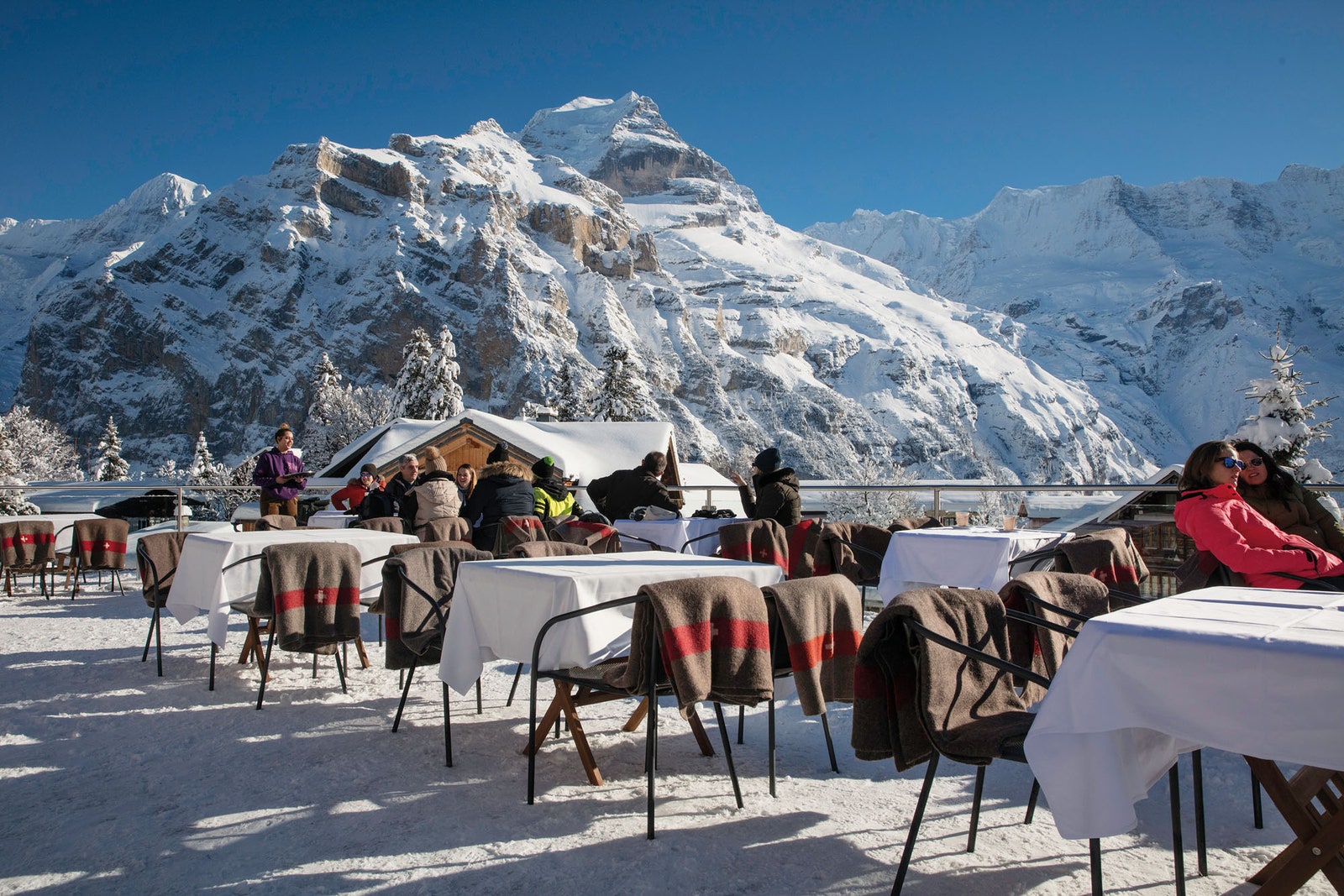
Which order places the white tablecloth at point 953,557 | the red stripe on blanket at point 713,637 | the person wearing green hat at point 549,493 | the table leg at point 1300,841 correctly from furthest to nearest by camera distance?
the person wearing green hat at point 549,493, the white tablecloth at point 953,557, the red stripe on blanket at point 713,637, the table leg at point 1300,841

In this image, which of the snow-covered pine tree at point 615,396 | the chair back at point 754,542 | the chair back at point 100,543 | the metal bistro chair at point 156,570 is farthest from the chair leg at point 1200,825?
the snow-covered pine tree at point 615,396

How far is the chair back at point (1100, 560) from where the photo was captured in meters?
3.81

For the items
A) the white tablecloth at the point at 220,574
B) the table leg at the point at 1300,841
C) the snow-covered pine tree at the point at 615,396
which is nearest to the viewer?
the table leg at the point at 1300,841

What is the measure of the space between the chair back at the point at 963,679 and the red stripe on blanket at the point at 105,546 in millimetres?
8601

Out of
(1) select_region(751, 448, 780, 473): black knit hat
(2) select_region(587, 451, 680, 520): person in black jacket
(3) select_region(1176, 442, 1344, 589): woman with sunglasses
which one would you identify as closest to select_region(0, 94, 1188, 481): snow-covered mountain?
(2) select_region(587, 451, 680, 520): person in black jacket

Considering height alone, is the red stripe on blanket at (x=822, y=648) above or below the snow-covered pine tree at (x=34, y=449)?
below

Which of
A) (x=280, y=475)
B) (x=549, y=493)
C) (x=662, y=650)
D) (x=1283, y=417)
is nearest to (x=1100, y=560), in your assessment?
(x=662, y=650)

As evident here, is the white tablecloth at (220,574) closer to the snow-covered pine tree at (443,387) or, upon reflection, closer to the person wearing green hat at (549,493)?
the person wearing green hat at (549,493)

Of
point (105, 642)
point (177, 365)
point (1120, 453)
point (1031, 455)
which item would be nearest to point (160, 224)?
point (177, 365)

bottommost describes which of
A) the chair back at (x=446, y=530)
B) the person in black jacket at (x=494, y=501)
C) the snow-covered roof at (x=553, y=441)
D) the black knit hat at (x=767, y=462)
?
the chair back at (x=446, y=530)

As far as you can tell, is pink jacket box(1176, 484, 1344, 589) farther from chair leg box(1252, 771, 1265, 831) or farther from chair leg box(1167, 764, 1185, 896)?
chair leg box(1167, 764, 1185, 896)

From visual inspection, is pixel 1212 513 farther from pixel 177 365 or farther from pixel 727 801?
pixel 177 365

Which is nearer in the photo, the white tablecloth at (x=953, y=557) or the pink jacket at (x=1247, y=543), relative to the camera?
the pink jacket at (x=1247, y=543)

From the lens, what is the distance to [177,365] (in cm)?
10981
